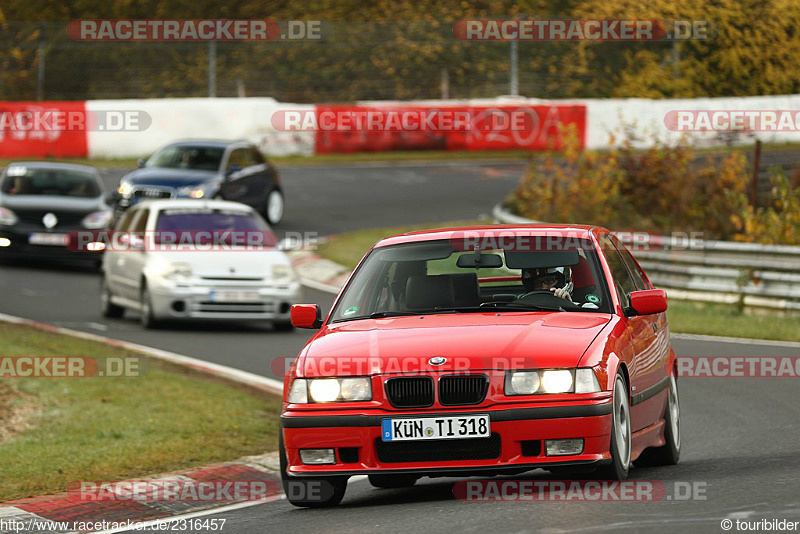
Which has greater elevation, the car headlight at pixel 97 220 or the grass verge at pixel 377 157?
the grass verge at pixel 377 157

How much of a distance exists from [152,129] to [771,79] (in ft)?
47.1

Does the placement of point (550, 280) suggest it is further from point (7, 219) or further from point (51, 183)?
point (51, 183)

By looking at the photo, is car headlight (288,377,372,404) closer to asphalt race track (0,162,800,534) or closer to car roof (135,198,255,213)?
asphalt race track (0,162,800,534)

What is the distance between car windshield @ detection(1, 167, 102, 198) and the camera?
24703 mm

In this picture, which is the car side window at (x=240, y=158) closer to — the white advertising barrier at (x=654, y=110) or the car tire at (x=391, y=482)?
the white advertising barrier at (x=654, y=110)

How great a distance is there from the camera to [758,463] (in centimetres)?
941

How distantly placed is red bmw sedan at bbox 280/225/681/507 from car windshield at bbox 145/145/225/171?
18419mm

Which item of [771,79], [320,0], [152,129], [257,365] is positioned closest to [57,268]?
[257,365]

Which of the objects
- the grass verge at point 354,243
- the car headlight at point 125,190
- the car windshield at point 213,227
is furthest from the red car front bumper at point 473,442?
the car headlight at point 125,190

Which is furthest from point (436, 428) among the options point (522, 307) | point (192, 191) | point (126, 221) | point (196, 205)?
point (192, 191)

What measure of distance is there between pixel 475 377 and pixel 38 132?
30.4 metres

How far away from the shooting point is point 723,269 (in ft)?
65.3

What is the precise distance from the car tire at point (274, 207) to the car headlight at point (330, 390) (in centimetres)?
2077

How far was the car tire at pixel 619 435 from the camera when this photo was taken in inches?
319
